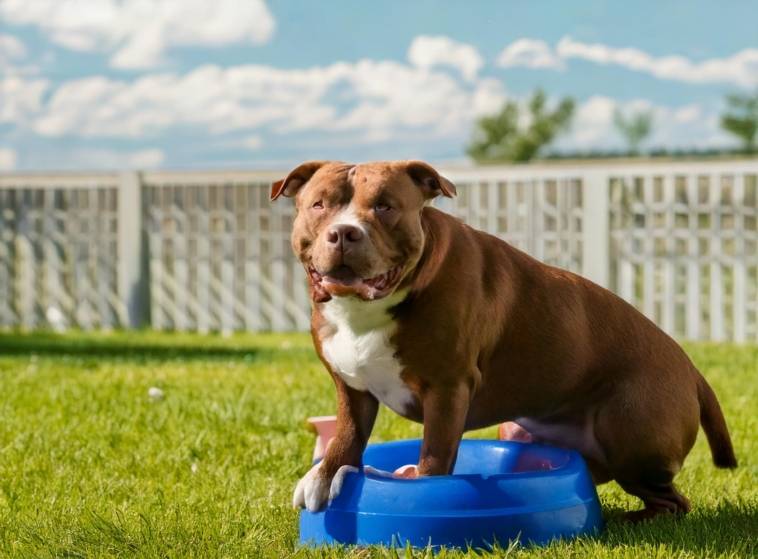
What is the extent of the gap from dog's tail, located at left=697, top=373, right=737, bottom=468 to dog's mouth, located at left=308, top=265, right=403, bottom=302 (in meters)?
1.29

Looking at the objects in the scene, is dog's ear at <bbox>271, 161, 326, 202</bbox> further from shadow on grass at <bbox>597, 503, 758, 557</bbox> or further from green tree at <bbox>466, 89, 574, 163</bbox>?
green tree at <bbox>466, 89, 574, 163</bbox>

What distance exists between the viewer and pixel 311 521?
3182 millimetres

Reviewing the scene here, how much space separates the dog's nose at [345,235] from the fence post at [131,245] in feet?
32.9

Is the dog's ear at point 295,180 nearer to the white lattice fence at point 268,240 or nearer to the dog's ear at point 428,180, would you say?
the dog's ear at point 428,180

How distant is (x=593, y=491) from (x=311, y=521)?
0.88 metres

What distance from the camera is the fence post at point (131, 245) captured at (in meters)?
12.4

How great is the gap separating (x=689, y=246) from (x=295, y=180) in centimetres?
822

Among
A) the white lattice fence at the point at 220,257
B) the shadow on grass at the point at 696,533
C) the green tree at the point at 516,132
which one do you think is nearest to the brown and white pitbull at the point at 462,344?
the shadow on grass at the point at 696,533

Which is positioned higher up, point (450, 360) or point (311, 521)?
point (450, 360)

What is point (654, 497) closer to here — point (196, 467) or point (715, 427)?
point (715, 427)

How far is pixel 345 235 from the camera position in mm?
2699

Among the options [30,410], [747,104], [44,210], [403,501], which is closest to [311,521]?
[403,501]

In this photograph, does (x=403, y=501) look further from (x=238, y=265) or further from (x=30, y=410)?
(x=238, y=265)

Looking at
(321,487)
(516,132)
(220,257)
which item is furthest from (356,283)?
(516,132)
